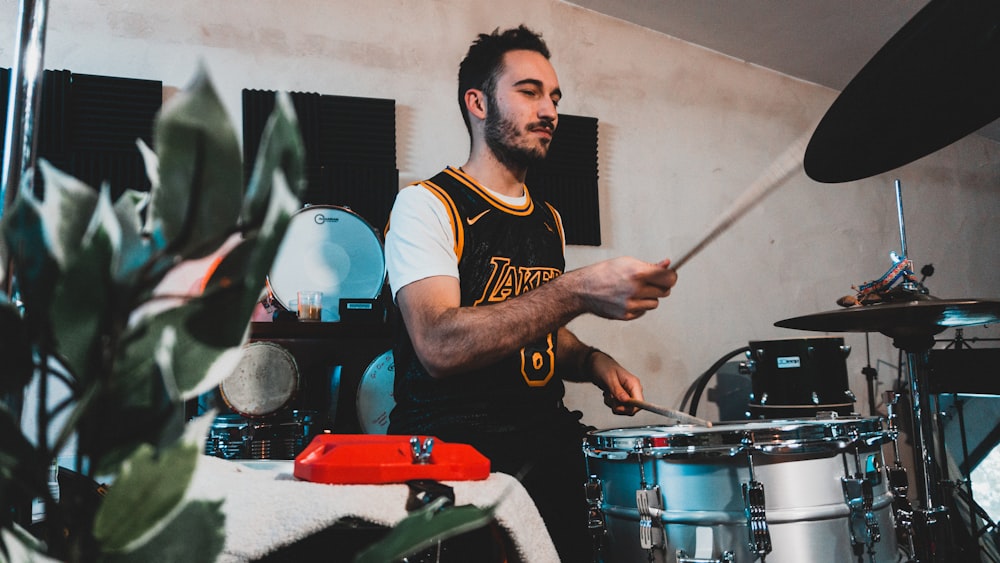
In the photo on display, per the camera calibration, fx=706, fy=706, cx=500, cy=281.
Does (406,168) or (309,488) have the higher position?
(406,168)

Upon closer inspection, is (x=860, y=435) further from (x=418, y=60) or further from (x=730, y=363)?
(x=418, y=60)

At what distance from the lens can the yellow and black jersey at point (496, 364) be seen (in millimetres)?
2010

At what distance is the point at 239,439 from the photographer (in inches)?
90.8

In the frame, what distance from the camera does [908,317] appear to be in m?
2.14

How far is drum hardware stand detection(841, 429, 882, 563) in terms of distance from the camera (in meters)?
1.66

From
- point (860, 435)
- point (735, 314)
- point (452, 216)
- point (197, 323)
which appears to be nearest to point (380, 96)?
point (452, 216)

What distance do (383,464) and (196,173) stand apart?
2.46ft

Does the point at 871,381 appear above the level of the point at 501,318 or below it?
below

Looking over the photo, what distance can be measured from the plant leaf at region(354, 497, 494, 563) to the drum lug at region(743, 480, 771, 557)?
1483 millimetres

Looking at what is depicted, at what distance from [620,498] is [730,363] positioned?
1.94m

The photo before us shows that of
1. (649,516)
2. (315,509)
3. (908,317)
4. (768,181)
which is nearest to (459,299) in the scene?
(649,516)

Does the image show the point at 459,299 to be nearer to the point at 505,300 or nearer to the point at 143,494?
the point at 505,300

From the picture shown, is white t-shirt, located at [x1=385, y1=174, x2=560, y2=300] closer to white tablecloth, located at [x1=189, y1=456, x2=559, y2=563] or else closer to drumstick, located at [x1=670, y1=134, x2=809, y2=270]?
drumstick, located at [x1=670, y1=134, x2=809, y2=270]

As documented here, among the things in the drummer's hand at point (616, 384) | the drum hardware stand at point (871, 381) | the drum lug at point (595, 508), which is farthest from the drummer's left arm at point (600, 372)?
the drum hardware stand at point (871, 381)
